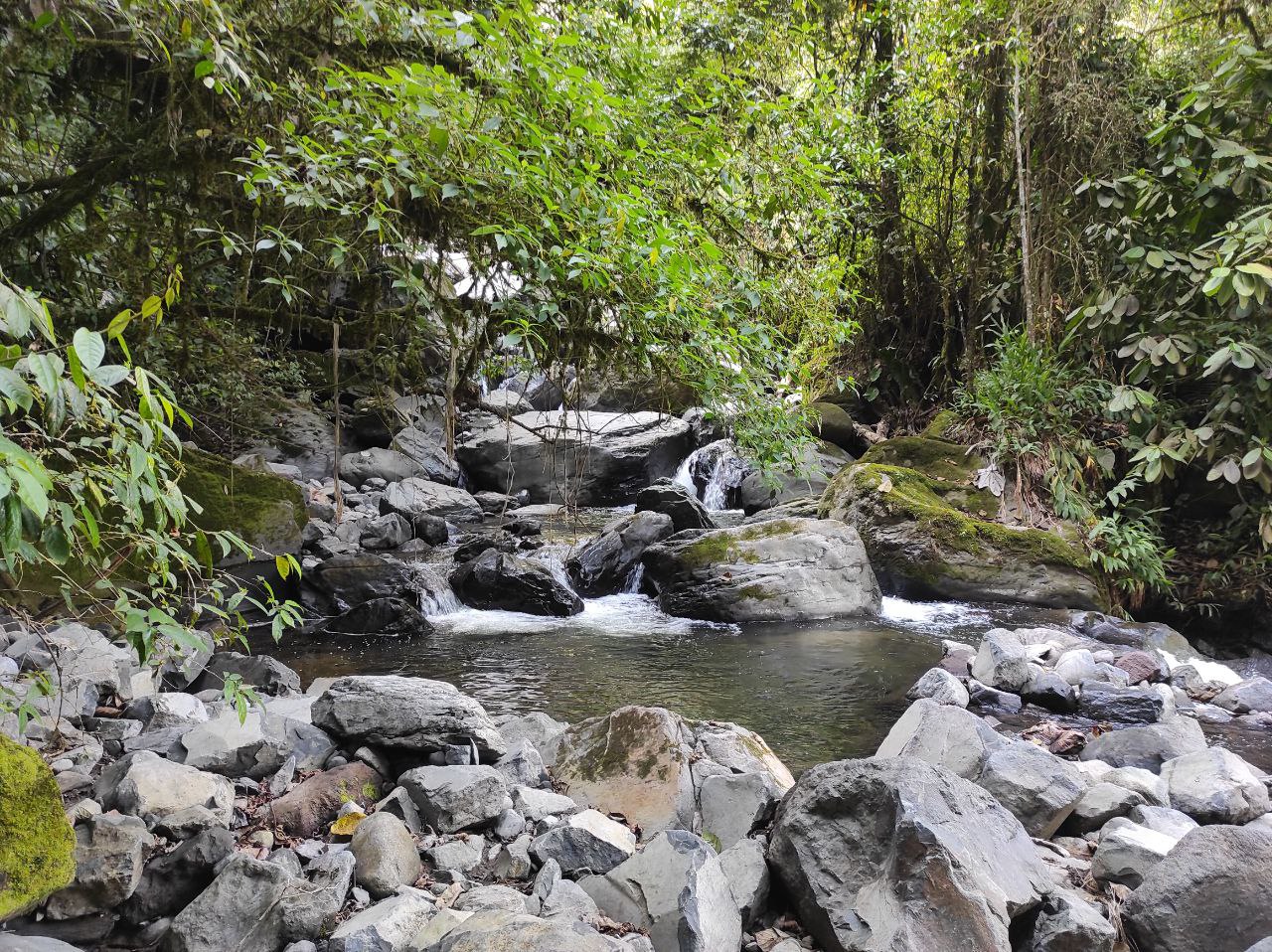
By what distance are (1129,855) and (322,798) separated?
8.87 feet

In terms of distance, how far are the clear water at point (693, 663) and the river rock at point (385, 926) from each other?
2257 millimetres

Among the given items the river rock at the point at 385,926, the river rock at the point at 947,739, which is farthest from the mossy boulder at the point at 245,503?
the river rock at the point at 947,739

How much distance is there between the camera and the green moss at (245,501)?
19.6 feet

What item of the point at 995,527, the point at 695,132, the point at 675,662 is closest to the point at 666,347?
the point at 695,132

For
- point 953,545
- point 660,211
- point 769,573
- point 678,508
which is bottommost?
point 769,573

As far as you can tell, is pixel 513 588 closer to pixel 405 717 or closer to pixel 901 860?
pixel 405 717

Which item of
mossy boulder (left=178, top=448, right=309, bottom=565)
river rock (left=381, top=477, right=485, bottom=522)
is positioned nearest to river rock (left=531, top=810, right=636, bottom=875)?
mossy boulder (left=178, top=448, right=309, bottom=565)

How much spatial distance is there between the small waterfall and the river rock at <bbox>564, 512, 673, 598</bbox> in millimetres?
22

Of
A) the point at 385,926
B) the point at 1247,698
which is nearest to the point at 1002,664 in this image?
the point at 1247,698

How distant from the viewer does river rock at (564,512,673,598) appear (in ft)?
25.8

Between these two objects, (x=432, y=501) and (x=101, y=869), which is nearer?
(x=101, y=869)

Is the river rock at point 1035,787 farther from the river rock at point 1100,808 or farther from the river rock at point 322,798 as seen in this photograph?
the river rock at point 322,798

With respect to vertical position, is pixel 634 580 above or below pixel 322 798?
above

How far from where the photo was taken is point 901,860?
2.10m
